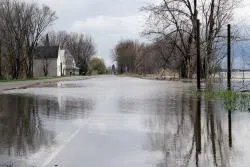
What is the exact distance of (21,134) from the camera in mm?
11789

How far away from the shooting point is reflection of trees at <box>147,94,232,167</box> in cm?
838

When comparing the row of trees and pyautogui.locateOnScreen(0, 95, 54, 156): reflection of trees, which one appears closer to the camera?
pyautogui.locateOnScreen(0, 95, 54, 156): reflection of trees

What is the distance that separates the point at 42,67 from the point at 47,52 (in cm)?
445

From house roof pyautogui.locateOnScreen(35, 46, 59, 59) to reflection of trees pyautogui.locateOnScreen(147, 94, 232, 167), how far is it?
11319cm

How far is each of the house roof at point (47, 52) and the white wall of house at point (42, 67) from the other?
1.36 metres

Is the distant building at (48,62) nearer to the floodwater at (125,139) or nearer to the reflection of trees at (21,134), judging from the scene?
the reflection of trees at (21,134)

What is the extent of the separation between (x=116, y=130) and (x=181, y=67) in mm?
58733

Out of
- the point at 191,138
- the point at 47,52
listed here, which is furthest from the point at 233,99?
the point at 47,52

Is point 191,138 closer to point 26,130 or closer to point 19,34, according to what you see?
point 26,130

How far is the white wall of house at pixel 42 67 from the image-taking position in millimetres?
133125

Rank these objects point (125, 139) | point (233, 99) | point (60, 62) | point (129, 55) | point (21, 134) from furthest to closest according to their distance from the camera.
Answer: point (129, 55), point (60, 62), point (233, 99), point (21, 134), point (125, 139)

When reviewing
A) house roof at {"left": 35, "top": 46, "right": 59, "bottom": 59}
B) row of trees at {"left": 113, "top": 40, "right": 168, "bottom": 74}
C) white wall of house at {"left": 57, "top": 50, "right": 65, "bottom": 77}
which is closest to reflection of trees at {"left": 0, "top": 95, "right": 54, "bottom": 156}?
house roof at {"left": 35, "top": 46, "right": 59, "bottom": 59}

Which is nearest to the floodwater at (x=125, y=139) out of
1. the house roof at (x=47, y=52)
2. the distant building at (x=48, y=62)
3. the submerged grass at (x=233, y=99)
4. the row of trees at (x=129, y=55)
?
the submerged grass at (x=233, y=99)

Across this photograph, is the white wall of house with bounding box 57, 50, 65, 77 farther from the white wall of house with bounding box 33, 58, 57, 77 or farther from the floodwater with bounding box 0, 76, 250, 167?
the floodwater with bounding box 0, 76, 250, 167
